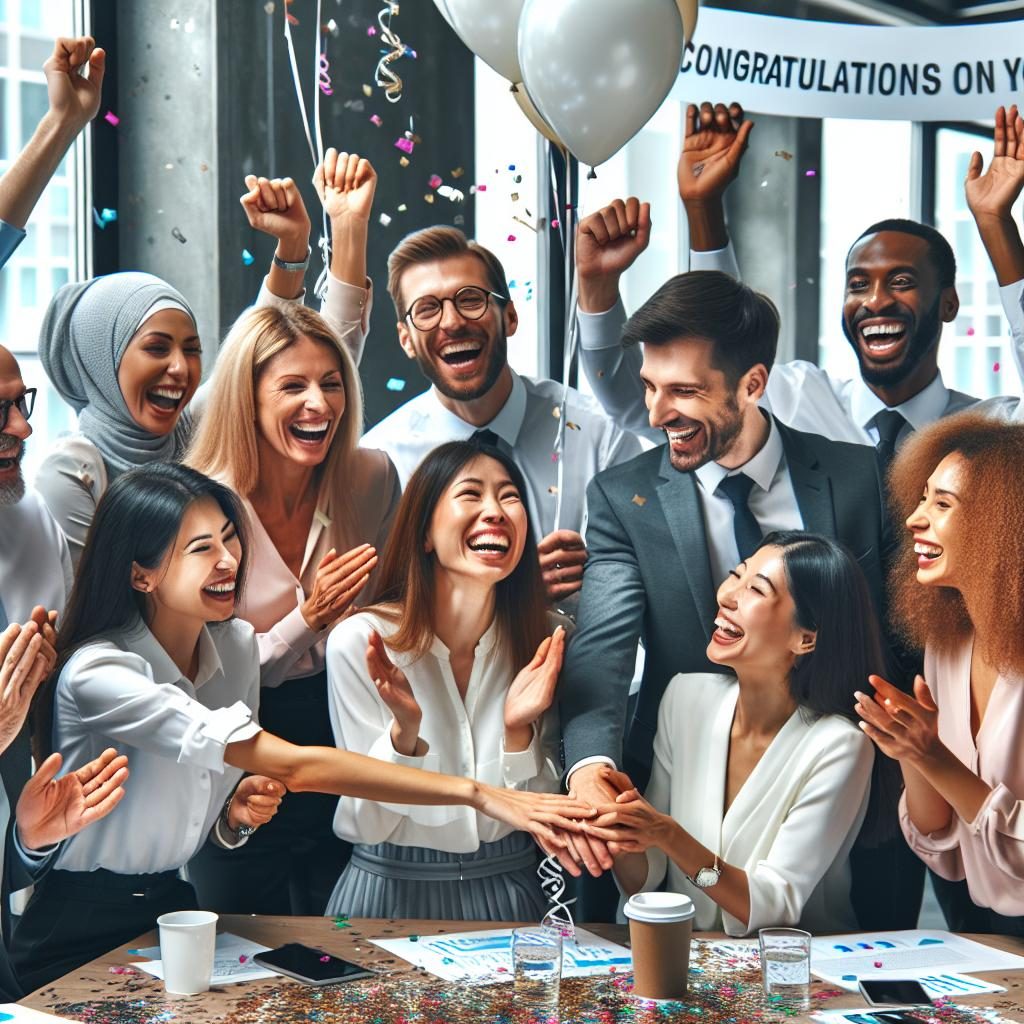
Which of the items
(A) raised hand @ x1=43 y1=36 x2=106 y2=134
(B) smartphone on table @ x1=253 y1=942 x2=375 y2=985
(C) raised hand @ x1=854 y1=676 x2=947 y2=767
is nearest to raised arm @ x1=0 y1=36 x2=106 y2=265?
(A) raised hand @ x1=43 y1=36 x2=106 y2=134

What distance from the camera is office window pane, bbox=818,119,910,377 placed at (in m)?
3.62

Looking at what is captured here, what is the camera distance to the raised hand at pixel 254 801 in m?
3.33

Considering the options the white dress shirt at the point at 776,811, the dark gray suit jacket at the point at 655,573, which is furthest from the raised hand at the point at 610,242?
the white dress shirt at the point at 776,811

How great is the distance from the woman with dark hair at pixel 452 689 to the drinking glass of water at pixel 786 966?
88 centimetres

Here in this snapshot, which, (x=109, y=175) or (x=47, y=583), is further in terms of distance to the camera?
(x=109, y=175)

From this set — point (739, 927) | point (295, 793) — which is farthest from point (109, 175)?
point (739, 927)

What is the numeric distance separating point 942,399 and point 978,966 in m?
1.35

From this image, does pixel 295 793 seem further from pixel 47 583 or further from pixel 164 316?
pixel 164 316

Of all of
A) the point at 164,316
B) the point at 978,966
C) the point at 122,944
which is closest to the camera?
the point at 978,966

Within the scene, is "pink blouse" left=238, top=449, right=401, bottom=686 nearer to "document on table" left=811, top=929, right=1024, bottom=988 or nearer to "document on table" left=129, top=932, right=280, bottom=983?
"document on table" left=129, top=932, right=280, bottom=983

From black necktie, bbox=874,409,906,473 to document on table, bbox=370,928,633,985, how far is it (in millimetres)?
1340

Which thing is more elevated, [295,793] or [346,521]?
[346,521]

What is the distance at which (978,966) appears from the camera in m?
2.96

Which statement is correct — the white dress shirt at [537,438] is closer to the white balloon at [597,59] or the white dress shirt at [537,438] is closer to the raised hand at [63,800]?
the white balloon at [597,59]
